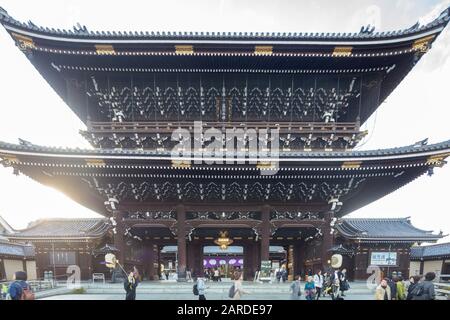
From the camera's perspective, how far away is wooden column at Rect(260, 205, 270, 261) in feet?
43.3

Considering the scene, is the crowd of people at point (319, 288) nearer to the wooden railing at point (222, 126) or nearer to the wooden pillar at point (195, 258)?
the wooden pillar at point (195, 258)

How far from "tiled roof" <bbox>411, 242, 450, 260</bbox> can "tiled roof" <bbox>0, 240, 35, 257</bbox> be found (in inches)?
1579

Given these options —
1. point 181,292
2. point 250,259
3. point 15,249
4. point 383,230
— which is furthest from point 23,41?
point 15,249

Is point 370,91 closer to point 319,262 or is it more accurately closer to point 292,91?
point 292,91

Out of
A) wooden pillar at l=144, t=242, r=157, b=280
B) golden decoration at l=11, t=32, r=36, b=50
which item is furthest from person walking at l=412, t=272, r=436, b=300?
golden decoration at l=11, t=32, r=36, b=50

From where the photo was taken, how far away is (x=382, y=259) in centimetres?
1970

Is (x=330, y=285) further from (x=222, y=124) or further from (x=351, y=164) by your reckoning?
(x=222, y=124)

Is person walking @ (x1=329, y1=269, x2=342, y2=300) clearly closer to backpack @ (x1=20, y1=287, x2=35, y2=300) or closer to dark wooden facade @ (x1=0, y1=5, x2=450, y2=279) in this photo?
dark wooden facade @ (x1=0, y1=5, x2=450, y2=279)

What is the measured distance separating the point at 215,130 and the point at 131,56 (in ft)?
16.8

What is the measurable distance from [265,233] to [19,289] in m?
9.72
